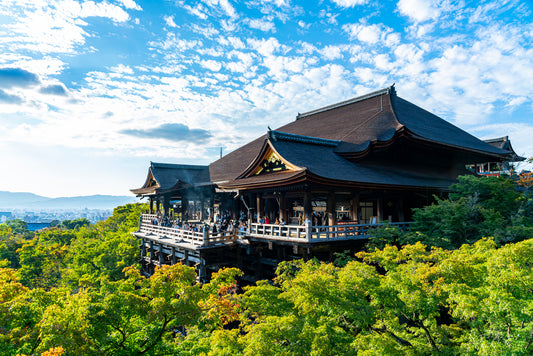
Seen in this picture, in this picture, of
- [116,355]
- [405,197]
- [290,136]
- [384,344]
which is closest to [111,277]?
[290,136]

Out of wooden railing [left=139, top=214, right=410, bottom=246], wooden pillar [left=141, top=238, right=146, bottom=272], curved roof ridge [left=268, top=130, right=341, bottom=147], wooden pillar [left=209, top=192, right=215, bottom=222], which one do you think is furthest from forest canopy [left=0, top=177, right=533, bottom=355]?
wooden pillar [left=141, top=238, right=146, bottom=272]

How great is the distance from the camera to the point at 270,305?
8.25 meters

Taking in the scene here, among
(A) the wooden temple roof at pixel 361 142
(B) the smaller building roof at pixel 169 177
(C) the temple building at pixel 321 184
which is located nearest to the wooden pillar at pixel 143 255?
(C) the temple building at pixel 321 184

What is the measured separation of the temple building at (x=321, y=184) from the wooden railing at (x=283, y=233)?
61 mm

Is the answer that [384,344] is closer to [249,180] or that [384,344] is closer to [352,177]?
[352,177]

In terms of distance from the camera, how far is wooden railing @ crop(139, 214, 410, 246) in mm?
14788

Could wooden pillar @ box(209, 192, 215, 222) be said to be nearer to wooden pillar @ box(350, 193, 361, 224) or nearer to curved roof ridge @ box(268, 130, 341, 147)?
curved roof ridge @ box(268, 130, 341, 147)

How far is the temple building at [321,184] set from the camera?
1622 centimetres

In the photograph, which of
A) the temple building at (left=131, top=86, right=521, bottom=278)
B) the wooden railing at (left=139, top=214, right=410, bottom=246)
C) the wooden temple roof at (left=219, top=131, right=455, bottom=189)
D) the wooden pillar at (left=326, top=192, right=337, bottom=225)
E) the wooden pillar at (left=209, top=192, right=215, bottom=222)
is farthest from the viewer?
the wooden pillar at (left=209, top=192, right=215, bottom=222)

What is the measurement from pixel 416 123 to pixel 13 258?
2167 inches

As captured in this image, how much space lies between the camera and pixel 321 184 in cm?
1569

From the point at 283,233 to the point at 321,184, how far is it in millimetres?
3326

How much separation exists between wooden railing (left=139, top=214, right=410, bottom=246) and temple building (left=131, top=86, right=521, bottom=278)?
61 millimetres

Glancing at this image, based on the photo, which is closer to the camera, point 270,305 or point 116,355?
point 116,355
